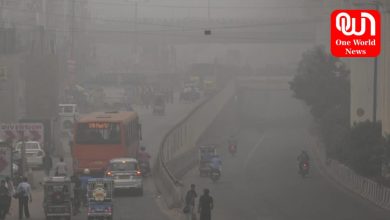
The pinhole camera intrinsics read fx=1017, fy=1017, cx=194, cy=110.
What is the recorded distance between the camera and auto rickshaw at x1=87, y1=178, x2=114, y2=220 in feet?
86.3

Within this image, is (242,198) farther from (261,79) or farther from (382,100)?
(261,79)

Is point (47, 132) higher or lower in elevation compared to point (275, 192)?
higher

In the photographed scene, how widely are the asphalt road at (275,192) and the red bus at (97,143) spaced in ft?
13.9

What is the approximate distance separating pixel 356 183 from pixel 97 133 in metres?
11.7

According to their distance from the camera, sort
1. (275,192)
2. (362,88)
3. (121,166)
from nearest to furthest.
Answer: (121,166), (275,192), (362,88)

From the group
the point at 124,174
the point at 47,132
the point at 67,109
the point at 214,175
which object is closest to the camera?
the point at 124,174

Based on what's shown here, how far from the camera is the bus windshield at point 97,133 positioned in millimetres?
38062

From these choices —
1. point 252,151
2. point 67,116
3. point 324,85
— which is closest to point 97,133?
point 67,116

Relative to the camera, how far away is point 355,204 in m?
36.6

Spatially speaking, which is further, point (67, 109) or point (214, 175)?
point (67, 109)

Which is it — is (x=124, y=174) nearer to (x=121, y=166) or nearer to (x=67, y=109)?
(x=121, y=166)

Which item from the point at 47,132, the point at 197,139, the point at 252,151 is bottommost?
the point at 252,151

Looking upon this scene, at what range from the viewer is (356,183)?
141 ft

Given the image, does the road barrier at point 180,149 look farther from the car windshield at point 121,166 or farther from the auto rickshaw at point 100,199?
the auto rickshaw at point 100,199
